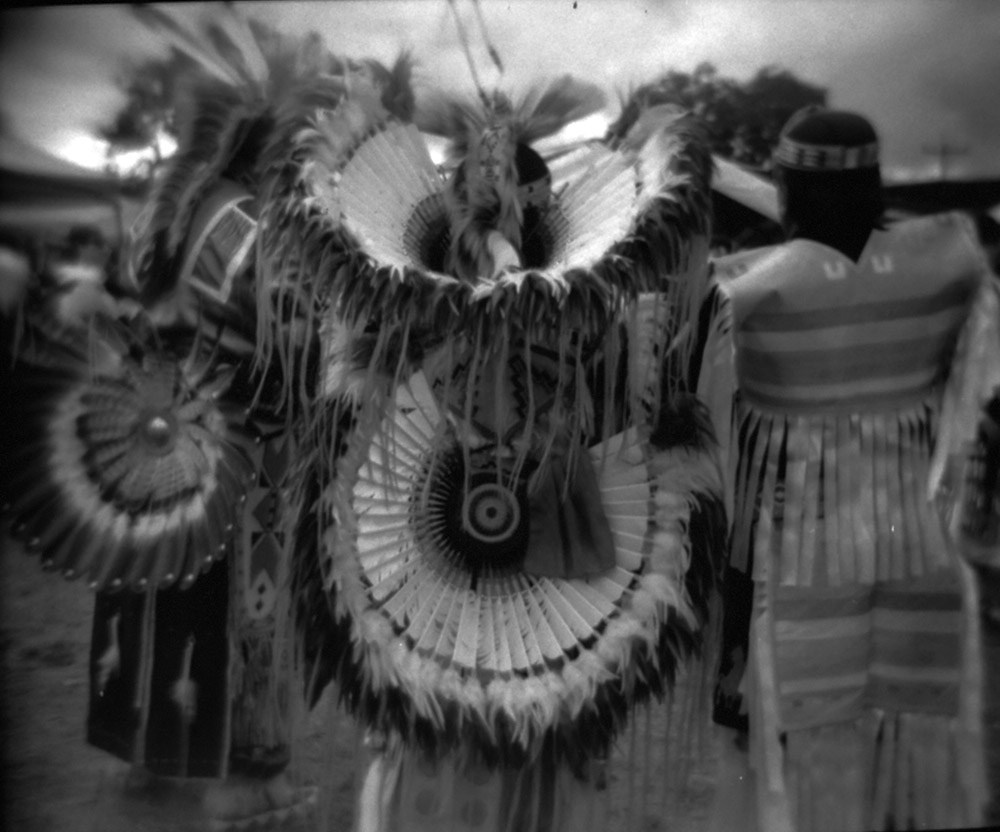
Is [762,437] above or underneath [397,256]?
underneath

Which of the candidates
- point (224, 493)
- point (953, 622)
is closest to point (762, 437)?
point (953, 622)

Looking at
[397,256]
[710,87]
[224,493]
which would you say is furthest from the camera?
[224,493]

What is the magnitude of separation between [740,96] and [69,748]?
2.04m

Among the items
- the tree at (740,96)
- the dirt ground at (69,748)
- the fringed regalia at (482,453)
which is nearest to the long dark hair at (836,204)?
the tree at (740,96)

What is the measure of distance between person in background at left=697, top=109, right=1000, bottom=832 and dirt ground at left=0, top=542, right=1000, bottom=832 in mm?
208

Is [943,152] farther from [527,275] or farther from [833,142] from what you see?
[527,275]

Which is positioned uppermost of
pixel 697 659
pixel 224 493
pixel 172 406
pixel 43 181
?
pixel 43 181

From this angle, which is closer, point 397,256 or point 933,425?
point 397,256

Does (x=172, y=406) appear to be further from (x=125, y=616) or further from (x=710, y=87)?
(x=710, y=87)

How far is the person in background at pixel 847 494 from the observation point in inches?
101

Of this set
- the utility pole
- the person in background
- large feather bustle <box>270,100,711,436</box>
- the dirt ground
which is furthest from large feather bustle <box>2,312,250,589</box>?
the utility pole

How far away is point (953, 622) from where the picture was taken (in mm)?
2625

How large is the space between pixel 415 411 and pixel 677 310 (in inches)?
21.3

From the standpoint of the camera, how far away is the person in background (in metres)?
2.57
